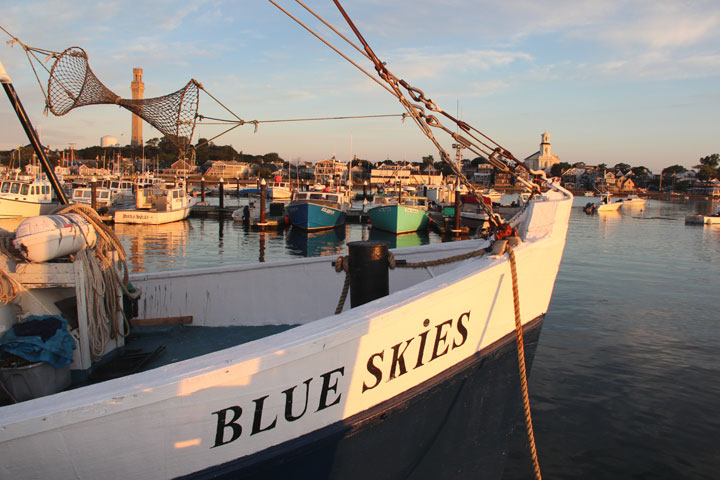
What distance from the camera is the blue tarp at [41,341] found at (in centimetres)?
384

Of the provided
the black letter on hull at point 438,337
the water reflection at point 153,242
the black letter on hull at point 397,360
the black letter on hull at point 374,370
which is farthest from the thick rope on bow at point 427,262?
the water reflection at point 153,242

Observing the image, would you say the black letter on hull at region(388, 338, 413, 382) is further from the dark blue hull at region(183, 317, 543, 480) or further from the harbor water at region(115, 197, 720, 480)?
the harbor water at region(115, 197, 720, 480)

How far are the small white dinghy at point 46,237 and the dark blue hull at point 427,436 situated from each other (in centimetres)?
252

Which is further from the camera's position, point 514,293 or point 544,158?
point 544,158

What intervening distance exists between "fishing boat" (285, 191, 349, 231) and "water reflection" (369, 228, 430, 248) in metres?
2.88

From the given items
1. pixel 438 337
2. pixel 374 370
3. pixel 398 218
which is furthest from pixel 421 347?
pixel 398 218

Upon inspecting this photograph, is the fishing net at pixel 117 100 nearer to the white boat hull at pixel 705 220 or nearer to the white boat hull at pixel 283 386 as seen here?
the white boat hull at pixel 283 386

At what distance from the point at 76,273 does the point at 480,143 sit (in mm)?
4517

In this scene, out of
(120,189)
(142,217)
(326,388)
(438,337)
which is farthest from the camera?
(120,189)

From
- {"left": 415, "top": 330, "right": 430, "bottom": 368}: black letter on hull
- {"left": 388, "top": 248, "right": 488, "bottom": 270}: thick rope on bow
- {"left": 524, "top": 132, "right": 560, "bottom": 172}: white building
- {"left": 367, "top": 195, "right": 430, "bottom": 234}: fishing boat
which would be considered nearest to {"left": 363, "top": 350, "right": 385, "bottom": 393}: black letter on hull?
{"left": 415, "top": 330, "right": 430, "bottom": 368}: black letter on hull

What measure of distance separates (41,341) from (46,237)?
896 mm

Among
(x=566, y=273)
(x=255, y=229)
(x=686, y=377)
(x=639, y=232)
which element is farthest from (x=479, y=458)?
(x=639, y=232)

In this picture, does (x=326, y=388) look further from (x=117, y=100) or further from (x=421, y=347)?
(x=117, y=100)

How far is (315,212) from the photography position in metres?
33.9
